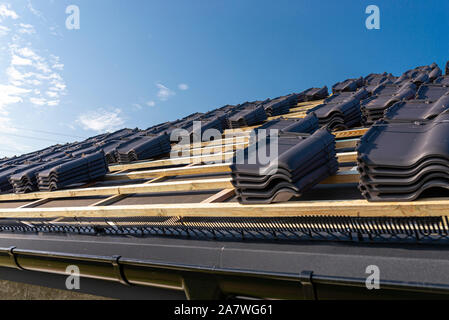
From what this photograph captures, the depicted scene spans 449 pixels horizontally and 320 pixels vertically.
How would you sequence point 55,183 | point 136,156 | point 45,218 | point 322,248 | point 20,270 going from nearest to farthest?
point 322,248
point 20,270
point 45,218
point 55,183
point 136,156

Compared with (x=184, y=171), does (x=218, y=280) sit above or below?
below

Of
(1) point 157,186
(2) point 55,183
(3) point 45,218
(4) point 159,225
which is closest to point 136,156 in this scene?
(2) point 55,183

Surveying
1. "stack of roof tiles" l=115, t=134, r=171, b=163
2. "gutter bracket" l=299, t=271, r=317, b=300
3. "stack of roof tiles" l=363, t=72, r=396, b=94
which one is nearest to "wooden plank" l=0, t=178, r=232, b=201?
"gutter bracket" l=299, t=271, r=317, b=300

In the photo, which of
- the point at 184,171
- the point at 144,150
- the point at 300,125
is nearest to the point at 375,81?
the point at 300,125

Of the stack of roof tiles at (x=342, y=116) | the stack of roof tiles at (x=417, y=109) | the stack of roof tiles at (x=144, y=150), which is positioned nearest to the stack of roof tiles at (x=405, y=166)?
the stack of roof tiles at (x=417, y=109)

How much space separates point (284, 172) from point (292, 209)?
51 centimetres

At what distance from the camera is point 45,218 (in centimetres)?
755

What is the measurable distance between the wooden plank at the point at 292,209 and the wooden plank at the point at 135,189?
863mm

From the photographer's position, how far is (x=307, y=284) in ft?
11.2

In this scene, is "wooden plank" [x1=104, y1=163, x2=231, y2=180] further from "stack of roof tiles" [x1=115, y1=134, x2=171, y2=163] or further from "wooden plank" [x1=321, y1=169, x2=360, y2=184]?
"wooden plank" [x1=321, y1=169, x2=360, y2=184]

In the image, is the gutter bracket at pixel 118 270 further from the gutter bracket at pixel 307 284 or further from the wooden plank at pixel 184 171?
Answer: the wooden plank at pixel 184 171

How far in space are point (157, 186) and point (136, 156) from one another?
5.19 m

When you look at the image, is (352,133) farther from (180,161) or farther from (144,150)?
(144,150)
